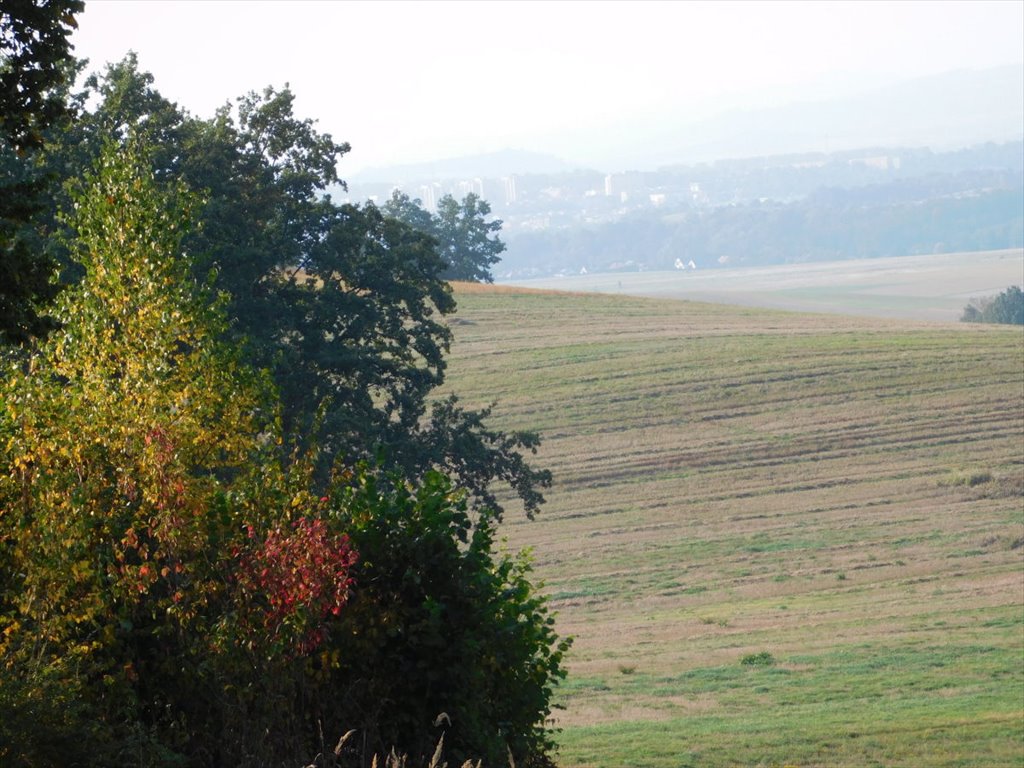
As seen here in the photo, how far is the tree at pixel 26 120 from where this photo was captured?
8.50 metres

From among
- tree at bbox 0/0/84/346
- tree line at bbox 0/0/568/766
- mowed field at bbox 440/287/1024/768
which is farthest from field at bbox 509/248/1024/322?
tree at bbox 0/0/84/346

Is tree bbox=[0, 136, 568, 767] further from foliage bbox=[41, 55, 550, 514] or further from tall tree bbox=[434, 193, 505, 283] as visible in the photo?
tall tree bbox=[434, 193, 505, 283]

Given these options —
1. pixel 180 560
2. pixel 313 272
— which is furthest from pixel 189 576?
pixel 313 272

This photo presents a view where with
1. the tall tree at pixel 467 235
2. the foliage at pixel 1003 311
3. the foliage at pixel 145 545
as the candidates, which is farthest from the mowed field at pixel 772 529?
the foliage at pixel 1003 311

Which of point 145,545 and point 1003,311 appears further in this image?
point 1003,311

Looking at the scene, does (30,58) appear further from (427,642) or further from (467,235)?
(467,235)

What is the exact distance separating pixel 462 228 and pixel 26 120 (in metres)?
92.2

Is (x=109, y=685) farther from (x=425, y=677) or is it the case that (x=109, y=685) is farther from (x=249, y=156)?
(x=249, y=156)

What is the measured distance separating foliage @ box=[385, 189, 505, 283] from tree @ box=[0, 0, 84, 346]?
89606 mm

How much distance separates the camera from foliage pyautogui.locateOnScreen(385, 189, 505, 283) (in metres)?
99.4

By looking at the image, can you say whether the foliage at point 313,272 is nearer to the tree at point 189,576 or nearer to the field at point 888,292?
the tree at point 189,576

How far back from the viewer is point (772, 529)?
128ft

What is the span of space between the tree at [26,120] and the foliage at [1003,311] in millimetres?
103376

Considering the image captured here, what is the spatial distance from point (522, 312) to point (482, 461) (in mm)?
40931
